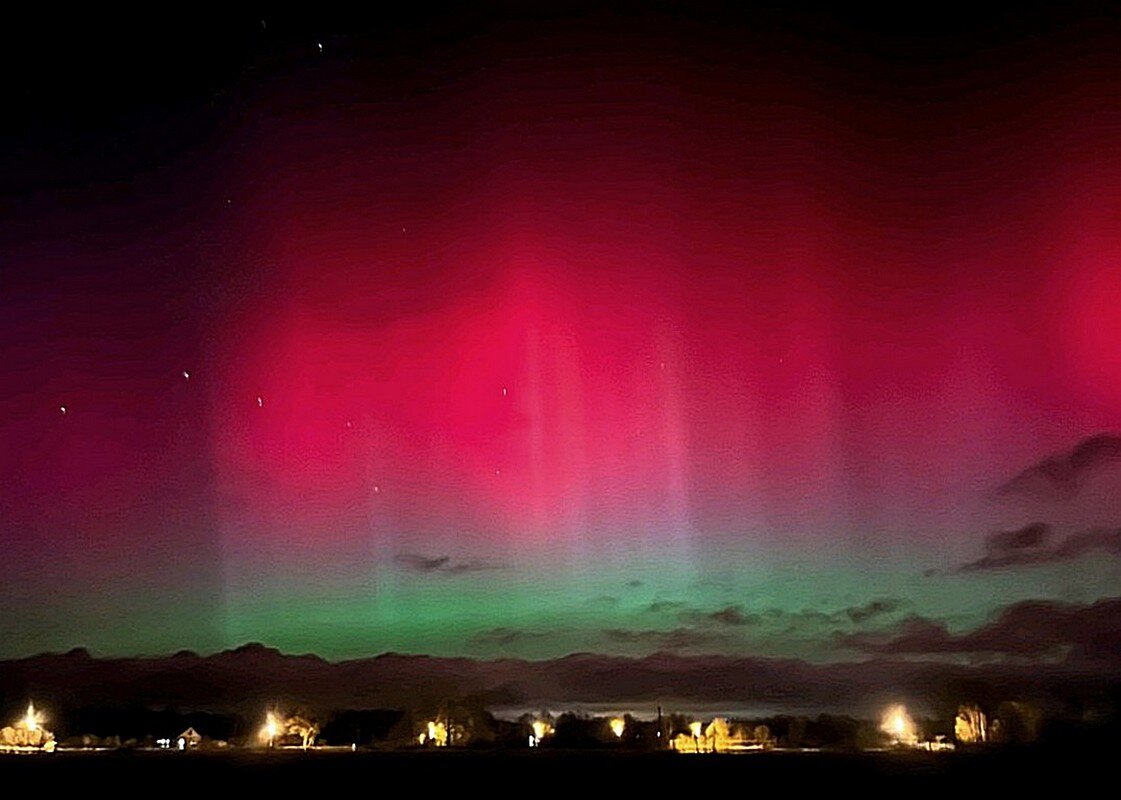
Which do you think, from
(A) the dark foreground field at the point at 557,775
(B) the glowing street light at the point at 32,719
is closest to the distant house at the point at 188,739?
(B) the glowing street light at the point at 32,719

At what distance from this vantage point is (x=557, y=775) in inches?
3487

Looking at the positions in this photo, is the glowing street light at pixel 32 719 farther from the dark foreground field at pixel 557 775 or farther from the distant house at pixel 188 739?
the dark foreground field at pixel 557 775

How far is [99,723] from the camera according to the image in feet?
542

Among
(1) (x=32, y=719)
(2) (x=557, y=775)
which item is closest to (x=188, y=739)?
(1) (x=32, y=719)

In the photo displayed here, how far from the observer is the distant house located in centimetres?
16825

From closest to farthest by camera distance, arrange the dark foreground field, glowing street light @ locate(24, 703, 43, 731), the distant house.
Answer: the dark foreground field < glowing street light @ locate(24, 703, 43, 731) < the distant house

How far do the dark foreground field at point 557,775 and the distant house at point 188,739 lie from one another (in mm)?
59194

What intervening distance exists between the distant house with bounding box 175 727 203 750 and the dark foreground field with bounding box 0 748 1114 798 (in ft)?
194

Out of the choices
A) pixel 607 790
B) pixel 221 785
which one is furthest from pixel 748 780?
pixel 221 785

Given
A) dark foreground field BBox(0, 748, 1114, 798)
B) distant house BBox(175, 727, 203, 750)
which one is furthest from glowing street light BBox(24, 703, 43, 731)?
dark foreground field BBox(0, 748, 1114, 798)

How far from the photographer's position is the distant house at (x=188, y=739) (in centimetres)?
16825

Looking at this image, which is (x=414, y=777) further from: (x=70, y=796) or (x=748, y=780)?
(x=70, y=796)

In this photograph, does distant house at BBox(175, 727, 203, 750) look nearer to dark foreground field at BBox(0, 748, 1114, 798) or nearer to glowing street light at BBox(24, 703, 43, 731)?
glowing street light at BBox(24, 703, 43, 731)

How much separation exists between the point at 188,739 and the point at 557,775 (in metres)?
91.5
